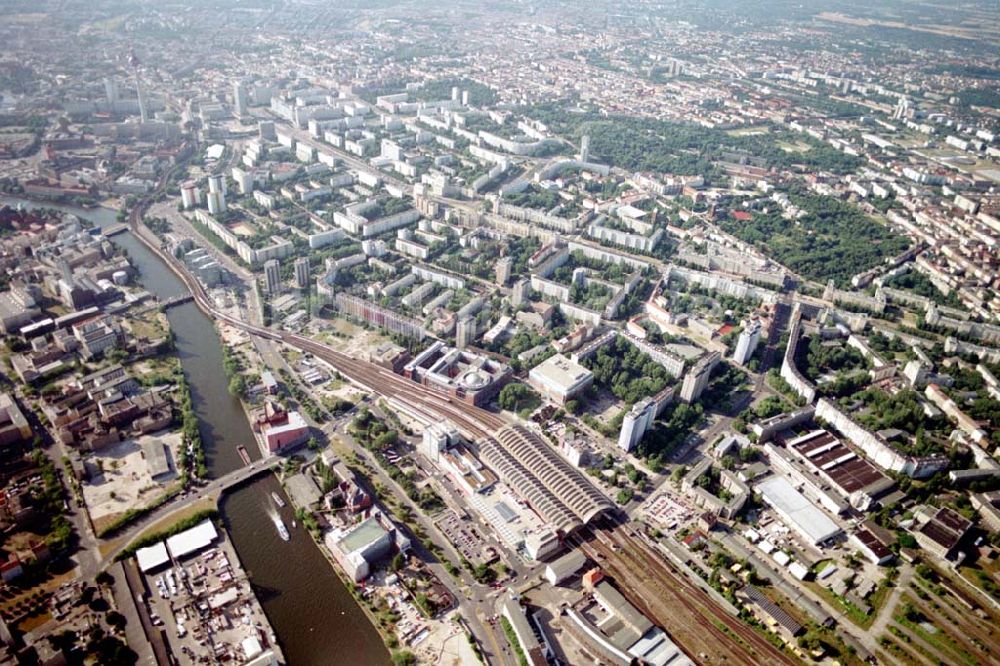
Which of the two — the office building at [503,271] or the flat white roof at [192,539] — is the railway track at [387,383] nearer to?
the flat white roof at [192,539]

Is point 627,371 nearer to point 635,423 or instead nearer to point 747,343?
point 635,423

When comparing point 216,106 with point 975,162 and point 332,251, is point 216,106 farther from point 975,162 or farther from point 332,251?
point 975,162

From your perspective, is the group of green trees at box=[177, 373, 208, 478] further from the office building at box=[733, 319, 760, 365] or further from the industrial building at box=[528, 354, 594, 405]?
the office building at box=[733, 319, 760, 365]

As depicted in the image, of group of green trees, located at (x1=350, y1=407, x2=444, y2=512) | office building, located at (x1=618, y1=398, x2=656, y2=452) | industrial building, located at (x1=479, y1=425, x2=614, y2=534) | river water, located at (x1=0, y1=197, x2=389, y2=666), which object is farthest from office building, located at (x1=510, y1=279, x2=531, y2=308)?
river water, located at (x1=0, y1=197, x2=389, y2=666)

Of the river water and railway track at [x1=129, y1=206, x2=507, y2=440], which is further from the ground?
railway track at [x1=129, y1=206, x2=507, y2=440]

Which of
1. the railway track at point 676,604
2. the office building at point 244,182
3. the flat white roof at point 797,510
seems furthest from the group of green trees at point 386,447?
the office building at point 244,182

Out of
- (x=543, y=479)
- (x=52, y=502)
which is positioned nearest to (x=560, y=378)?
(x=543, y=479)

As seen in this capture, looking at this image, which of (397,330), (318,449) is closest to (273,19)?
(397,330)
